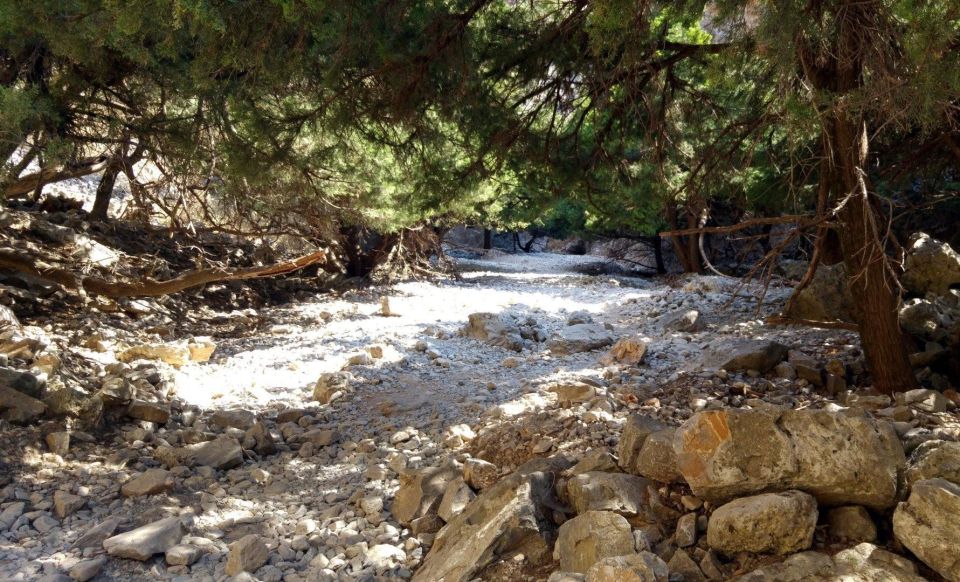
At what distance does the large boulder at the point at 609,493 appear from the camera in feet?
9.94

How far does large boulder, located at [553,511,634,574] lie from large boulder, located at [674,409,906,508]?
0.38 m

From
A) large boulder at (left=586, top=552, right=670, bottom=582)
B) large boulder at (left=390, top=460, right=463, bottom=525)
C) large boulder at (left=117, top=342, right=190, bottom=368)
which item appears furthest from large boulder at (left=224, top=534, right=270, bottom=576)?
large boulder at (left=117, top=342, right=190, bottom=368)

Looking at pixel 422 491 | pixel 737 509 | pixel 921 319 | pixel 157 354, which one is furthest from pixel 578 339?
pixel 737 509

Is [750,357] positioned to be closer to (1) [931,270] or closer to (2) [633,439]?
(2) [633,439]

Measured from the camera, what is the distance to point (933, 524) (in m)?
2.28

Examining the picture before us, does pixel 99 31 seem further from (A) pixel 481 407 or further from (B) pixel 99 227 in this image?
(B) pixel 99 227

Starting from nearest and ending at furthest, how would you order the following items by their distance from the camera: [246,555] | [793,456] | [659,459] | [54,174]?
[793,456], [659,459], [246,555], [54,174]

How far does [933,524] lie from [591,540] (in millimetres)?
1238

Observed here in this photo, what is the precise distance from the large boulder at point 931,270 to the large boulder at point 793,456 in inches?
170

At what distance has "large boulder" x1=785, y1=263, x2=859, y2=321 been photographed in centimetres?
666

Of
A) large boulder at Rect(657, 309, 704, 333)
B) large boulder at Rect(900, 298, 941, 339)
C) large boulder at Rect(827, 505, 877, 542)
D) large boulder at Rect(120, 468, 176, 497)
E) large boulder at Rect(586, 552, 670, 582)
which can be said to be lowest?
large boulder at Rect(120, 468, 176, 497)

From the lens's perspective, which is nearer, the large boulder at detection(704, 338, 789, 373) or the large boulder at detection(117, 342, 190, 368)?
the large boulder at detection(704, 338, 789, 373)

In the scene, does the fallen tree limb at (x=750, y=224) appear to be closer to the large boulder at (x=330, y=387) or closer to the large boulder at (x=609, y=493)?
the large boulder at (x=609, y=493)

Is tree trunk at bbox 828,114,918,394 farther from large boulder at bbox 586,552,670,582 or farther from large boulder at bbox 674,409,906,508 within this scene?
large boulder at bbox 586,552,670,582
